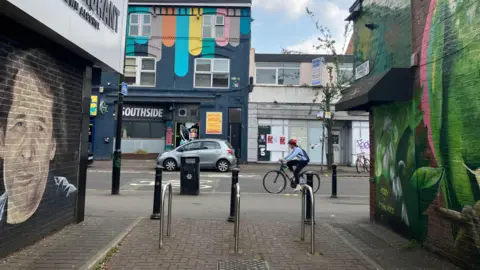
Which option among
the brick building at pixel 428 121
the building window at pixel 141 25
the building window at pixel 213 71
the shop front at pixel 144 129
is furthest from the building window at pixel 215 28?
the brick building at pixel 428 121

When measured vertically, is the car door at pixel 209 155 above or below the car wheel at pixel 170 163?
above

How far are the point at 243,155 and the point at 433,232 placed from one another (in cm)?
1837

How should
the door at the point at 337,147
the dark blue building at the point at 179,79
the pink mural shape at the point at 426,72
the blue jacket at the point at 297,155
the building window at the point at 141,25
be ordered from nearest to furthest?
the pink mural shape at the point at 426,72
the blue jacket at the point at 297,155
the dark blue building at the point at 179,79
the building window at the point at 141,25
the door at the point at 337,147

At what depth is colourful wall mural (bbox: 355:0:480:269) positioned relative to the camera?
4.57 meters

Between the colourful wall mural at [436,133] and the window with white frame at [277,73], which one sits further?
the window with white frame at [277,73]

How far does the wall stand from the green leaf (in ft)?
18.1

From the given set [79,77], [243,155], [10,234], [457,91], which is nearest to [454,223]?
[457,91]

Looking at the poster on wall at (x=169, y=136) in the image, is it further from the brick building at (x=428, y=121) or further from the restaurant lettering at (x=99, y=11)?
the brick building at (x=428, y=121)

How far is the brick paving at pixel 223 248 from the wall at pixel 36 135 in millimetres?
1274

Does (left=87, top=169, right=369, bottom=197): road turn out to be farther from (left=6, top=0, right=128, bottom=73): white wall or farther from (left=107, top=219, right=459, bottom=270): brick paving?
(left=6, top=0, right=128, bottom=73): white wall

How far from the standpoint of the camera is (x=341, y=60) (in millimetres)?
23016

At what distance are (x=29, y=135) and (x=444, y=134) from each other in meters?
5.53

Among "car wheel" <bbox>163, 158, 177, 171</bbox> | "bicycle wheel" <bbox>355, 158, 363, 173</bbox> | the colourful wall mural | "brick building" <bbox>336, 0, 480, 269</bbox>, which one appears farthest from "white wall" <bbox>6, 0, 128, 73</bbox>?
"bicycle wheel" <bbox>355, 158, 363, 173</bbox>

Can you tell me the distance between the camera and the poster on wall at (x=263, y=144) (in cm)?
2405
